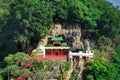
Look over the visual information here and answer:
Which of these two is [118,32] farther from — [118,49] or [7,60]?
[7,60]

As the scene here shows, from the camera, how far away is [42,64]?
34.2 meters

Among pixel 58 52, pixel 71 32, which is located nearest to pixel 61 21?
pixel 71 32

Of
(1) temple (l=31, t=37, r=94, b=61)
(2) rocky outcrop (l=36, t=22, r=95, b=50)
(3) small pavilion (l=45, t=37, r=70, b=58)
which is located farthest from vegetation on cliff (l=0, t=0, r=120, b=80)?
(3) small pavilion (l=45, t=37, r=70, b=58)

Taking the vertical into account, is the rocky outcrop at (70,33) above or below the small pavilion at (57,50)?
above

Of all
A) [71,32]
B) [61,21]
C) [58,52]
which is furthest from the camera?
[61,21]

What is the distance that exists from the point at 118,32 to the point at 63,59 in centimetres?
738

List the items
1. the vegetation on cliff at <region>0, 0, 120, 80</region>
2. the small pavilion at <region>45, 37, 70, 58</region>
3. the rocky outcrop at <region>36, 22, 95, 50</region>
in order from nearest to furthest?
the vegetation on cliff at <region>0, 0, 120, 80</region>
the small pavilion at <region>45, 37, 70, 58</region>
the rocky outcrop at <region>36, 22, 95, 50</region>

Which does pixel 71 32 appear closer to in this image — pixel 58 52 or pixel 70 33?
pixel 70 33

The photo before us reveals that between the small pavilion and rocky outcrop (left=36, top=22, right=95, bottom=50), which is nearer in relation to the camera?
the small pavilion

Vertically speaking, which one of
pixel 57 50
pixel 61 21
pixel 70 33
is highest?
pixel 61 21

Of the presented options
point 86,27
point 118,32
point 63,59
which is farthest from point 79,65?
point 118,32

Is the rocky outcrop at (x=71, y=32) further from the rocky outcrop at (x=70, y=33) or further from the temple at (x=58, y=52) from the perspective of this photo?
the temple at (x=58, y=52)

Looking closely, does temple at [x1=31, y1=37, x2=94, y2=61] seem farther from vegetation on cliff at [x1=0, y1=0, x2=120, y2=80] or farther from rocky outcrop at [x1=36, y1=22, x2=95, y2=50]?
vegetation on cliff at [x1=0, y1=0, x2=120, y2=80]

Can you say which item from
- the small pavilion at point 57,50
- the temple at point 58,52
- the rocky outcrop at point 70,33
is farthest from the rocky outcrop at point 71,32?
the small pavilion at point 57,50
